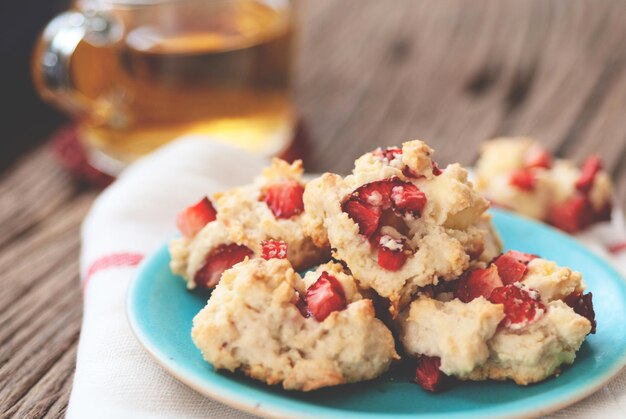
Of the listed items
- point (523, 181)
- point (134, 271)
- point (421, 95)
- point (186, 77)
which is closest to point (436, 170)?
point (134, 271)

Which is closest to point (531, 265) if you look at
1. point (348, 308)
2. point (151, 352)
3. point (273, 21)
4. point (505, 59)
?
point (348, 308)

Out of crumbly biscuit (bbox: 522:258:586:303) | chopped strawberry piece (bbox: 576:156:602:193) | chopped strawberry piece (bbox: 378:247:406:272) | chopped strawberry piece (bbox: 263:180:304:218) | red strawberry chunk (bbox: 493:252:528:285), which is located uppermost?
chopped strawberry piece (bbox: 378:247:406:272)

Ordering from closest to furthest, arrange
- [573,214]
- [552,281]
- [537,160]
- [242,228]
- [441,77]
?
[552,281] → [242,228] → [573,214] → [537,160] → [441,77]

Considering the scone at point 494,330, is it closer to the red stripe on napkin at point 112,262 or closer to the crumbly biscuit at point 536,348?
the crumbly biscuit at point 536,348

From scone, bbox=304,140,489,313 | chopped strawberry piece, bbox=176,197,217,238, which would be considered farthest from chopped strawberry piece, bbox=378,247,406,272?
chopped strawberry piece, bbox=176,197,217,238

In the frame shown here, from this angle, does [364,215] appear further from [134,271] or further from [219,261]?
[134,271]

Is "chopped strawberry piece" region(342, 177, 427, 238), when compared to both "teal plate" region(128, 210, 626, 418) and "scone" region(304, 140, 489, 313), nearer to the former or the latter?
"scone" region(304, 140, 489, 313)
